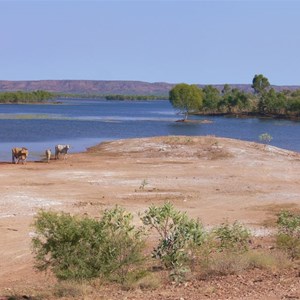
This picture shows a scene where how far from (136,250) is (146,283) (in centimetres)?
65

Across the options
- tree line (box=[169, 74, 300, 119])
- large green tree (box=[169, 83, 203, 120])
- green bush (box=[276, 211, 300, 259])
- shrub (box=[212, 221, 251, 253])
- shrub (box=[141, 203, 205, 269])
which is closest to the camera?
shrub (box=[141, 203, 205, 269])

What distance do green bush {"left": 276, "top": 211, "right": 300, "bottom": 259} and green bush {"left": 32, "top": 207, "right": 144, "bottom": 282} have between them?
13.1 feet

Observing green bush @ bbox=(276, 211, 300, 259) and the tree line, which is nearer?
green bush @ bbox=(276, 211, 300, 259)

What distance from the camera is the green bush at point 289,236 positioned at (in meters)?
15.0

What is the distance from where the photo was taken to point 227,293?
11.4 meters

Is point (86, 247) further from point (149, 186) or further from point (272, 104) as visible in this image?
point (272, 104)

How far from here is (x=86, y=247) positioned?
40.8 feet

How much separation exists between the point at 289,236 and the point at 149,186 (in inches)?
503

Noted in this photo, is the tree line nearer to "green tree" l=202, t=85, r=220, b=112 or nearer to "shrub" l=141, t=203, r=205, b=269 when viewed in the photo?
"green tree" l=202, t=85, r=220, b=112

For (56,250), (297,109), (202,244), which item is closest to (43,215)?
(56,250)

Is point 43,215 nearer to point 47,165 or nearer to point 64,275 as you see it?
point 64,275

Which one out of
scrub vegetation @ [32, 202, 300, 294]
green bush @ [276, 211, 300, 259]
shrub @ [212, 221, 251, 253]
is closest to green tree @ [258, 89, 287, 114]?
green bush @ [276, 211, 300, 259]

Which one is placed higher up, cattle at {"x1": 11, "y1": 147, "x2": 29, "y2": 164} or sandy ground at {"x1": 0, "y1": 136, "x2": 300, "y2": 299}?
cattle at {"x1": 11, "y1": 147, "x2": 29, "y2": 164}

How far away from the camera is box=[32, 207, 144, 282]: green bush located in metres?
12.3
